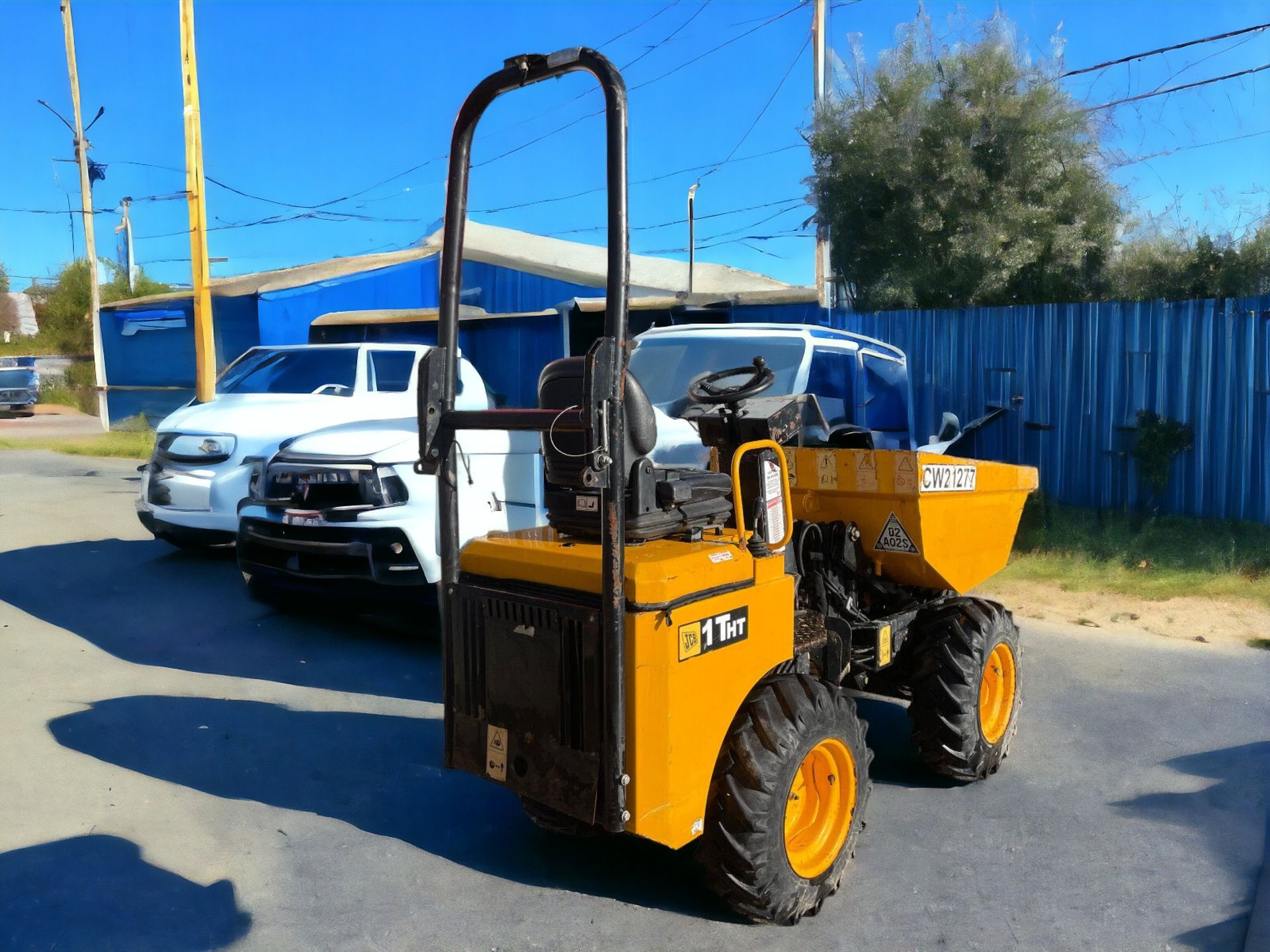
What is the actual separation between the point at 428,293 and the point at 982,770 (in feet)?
69.2

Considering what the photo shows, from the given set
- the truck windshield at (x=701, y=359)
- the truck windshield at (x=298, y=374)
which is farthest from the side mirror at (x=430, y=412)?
the truck windshield at (x=298, y=374)

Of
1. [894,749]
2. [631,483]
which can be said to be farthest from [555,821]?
[894,749]

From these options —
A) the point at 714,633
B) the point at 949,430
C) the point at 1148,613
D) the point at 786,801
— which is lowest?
the point at 1148,613

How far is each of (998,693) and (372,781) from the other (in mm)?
2953

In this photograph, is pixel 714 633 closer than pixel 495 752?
Yes

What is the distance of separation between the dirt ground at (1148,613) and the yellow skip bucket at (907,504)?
311 cm

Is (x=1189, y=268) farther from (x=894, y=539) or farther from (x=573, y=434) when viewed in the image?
(x=573, y=434)


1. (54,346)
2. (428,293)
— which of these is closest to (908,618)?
(428,293)

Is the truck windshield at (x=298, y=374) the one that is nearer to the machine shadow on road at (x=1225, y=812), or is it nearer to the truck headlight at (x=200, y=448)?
the truck headlight at (x=200, y=448)

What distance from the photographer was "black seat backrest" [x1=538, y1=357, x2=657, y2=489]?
9.65 ft

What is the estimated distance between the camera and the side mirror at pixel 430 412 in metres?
3.24

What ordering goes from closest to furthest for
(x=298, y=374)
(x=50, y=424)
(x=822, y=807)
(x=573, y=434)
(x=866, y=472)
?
(x=573, y=434), (x=822, y=807), (x=866, y=472), (x=298, y=374), (x=50, y=424)

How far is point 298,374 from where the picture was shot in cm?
875

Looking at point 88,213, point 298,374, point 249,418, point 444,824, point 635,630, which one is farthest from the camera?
point 88,213
